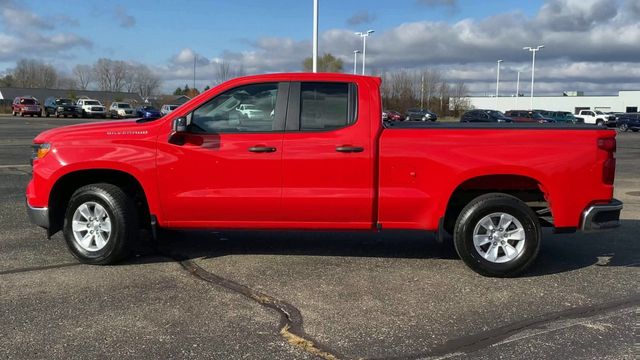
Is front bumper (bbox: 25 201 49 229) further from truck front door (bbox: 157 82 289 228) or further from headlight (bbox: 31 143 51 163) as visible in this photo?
truck front door (bbox: 157 82 289 228)

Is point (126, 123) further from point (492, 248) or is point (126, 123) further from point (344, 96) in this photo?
point (492, 248)

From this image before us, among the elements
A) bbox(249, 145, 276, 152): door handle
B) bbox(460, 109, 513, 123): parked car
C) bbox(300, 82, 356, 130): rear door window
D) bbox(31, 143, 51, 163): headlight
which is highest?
bbox(460, 109, 513, 123): parked car

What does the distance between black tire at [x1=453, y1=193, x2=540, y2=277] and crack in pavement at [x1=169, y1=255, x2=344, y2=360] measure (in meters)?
1.96

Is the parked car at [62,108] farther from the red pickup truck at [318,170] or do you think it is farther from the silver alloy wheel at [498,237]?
the silver alloy wheel at [498,237]

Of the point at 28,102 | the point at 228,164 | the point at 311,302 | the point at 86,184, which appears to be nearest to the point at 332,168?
the point at 228,164

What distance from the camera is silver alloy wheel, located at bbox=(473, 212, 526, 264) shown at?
5598mm

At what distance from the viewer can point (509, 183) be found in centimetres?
584

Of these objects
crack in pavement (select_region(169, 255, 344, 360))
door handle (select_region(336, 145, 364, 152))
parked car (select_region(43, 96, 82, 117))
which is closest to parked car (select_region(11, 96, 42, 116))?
parked car (select_region(43, 96, 82, 117))

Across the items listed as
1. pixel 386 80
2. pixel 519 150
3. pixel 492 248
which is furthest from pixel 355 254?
pixel 386 80

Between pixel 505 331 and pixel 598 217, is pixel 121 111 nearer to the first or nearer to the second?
pixel 598 217

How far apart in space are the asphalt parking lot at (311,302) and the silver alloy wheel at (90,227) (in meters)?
0.27

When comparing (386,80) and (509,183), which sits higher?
(386,80)

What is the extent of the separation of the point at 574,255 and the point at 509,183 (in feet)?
4.96

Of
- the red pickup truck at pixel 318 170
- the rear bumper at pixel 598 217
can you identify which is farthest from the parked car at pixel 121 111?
the rear bumper at pixel 598 217
